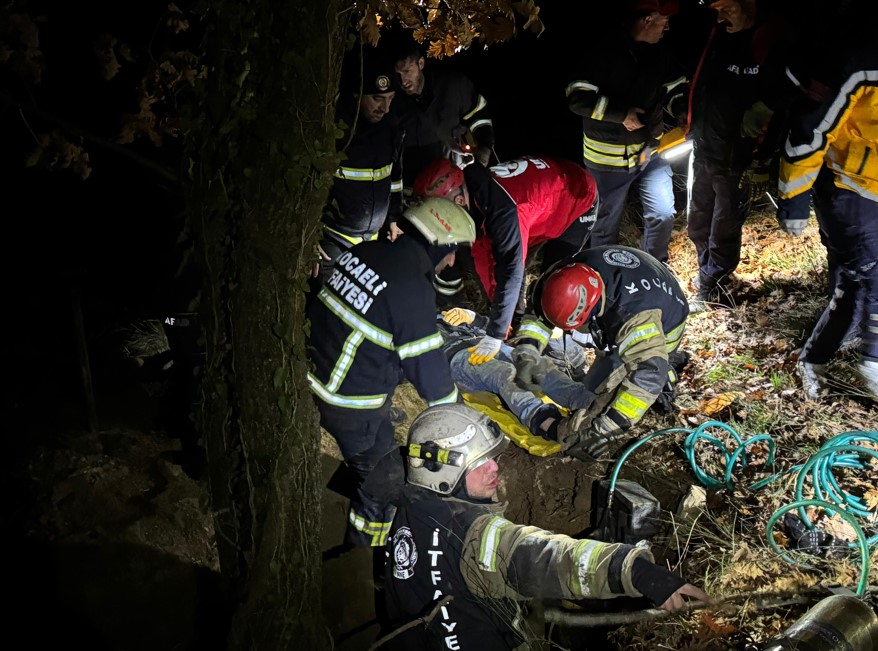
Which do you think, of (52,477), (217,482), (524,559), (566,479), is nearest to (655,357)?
(566,479)

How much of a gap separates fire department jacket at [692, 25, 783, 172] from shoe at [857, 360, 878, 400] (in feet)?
6.83

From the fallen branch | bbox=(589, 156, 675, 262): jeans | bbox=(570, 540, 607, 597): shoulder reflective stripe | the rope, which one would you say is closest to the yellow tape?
the rope

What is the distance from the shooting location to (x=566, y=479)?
5.18 m

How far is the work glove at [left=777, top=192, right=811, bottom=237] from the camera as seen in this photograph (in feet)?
15.2

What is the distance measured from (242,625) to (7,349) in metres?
4.29

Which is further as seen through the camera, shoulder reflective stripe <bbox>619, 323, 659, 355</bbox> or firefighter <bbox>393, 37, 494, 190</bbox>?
firefighter <bbox>393, 37, 494, 190</bbox>

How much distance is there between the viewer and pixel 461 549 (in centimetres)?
312

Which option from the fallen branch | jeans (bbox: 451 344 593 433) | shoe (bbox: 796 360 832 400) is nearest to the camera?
the fallen branch

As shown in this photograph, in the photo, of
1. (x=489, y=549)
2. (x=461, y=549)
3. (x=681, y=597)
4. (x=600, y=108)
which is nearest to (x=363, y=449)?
(x=461, y=549)

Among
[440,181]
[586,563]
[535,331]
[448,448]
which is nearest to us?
[586,563]

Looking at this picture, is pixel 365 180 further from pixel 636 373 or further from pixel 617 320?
pixel 636 373

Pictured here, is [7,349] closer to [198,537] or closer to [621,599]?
[198,537]

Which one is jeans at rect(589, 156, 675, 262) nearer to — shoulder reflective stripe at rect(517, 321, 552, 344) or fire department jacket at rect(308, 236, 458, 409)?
shoulder reflective stripe at rect(517, 321, 552, 344)

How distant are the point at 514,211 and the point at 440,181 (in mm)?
613
